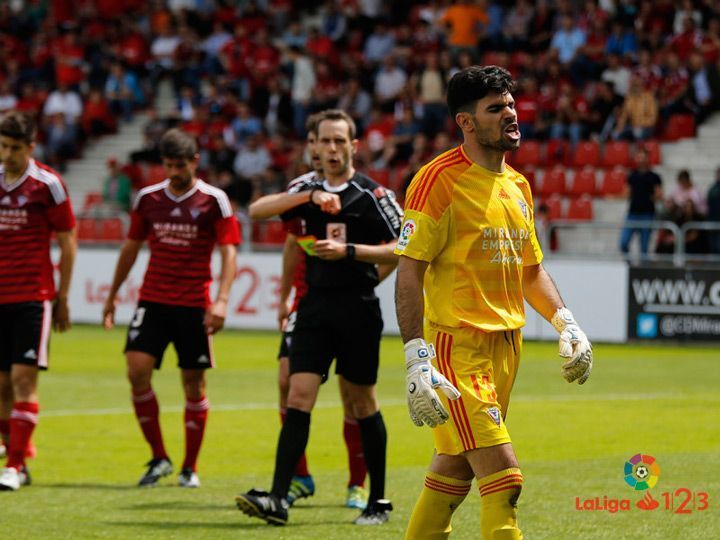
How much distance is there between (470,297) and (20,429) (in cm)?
460

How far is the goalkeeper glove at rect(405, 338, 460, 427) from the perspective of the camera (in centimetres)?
573

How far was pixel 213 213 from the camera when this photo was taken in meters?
10.2

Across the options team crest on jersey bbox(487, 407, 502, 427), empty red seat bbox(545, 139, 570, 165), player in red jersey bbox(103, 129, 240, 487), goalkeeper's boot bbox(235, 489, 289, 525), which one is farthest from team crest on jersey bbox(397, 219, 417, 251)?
empty red seat bbox(545, 139, 570, 165)

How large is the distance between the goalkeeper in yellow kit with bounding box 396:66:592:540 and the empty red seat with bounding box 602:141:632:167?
19.3 meters

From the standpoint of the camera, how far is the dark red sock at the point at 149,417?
10070 millimetres

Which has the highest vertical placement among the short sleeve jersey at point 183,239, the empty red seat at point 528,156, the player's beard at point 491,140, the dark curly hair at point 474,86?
the empty red seat at point 528,156

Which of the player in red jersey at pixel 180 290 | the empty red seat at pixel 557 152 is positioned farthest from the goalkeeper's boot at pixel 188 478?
the empty red seat at pixel 557 152

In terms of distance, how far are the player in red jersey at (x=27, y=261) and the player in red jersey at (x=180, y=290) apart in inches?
22.9

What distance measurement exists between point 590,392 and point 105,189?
638 inches

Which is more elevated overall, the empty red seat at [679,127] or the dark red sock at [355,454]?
the empty red seat at [679,127]

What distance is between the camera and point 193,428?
9.99 metres

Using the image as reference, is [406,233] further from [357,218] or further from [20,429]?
[20,429]

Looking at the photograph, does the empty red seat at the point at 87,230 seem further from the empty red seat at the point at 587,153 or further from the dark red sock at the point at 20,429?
the dark red sock at the point at 20,429

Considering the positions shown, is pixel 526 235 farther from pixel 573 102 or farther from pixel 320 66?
pixel 320 66
